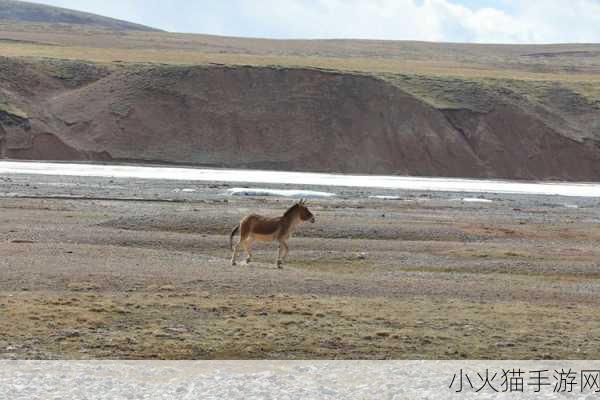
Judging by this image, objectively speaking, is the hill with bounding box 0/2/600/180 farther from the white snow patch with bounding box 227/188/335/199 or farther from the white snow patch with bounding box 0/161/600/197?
the white snow patch with bounding box 227/188/335/199

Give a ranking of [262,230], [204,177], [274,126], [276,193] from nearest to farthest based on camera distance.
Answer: [262,230] < [276,193] < [204,177] < [274,126]

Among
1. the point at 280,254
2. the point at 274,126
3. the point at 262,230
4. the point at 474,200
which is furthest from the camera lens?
the point at 274,126

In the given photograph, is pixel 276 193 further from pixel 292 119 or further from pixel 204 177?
pixel 292 119

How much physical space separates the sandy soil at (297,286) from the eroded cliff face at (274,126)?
1573 inches

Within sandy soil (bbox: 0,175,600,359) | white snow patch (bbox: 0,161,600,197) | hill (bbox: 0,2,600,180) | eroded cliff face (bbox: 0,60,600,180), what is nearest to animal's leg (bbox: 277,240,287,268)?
sandy soil (bbox: 0,175,600,359)

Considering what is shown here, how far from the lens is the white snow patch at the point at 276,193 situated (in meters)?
42.7

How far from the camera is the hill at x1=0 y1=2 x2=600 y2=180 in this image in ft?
243

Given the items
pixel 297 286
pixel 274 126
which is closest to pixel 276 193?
pixel 297 286

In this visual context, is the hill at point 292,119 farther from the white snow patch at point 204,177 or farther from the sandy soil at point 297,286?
the sandy soil at point 297,286

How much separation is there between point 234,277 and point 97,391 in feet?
27.6

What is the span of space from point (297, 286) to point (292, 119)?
6209cm

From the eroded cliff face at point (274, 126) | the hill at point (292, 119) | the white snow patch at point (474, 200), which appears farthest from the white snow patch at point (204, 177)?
the eroded cliff face at point (274, 126)

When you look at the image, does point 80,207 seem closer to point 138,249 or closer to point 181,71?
point 138,249

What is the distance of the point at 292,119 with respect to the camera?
79.5m
